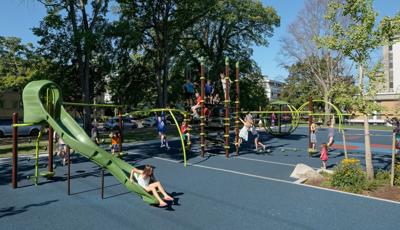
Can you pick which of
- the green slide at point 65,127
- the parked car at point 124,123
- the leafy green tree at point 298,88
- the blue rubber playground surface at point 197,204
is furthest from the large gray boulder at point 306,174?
the leafy green tree at point 298,88

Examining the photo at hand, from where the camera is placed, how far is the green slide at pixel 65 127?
7.68m

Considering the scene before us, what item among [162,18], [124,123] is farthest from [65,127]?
[124,123]

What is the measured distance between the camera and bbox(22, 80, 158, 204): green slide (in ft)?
25.2

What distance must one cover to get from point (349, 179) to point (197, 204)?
174 inches

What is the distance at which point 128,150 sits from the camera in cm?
1752

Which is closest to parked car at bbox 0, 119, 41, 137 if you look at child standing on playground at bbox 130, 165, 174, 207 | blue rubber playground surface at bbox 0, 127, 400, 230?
blue rubber playground surface at bbox 0, 127, 400, 230

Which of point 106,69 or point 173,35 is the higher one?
point 173,35

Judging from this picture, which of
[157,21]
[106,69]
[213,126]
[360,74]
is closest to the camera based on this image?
[360,74]

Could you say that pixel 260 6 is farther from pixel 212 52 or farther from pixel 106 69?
pixel 106 69

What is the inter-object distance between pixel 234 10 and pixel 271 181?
2417cm

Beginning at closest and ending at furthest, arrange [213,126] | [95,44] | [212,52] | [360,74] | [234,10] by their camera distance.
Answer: [360,74], [213,126], [95,44], [234,10], [212,52]

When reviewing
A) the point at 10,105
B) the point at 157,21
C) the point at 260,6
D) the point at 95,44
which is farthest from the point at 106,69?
the point at 10,105

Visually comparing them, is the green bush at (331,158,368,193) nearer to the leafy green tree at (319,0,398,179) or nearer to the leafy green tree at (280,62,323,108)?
the leafy green tree at (319,0,398,179)

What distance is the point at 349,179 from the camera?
30.1 ft
